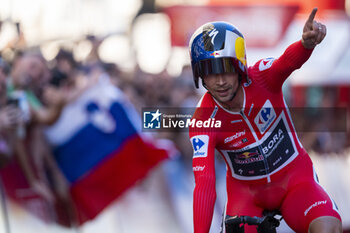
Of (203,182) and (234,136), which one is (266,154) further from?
(203,182)

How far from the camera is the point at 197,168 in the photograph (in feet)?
13.5

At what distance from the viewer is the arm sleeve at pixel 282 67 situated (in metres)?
4.25

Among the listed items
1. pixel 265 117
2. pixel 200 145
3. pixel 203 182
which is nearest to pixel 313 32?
pixel 265 117

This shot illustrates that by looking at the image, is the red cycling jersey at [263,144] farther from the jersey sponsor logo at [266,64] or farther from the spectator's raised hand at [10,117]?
the spectator's raised hand at [10,117]

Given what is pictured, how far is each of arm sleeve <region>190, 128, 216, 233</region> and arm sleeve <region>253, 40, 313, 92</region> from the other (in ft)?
2.24

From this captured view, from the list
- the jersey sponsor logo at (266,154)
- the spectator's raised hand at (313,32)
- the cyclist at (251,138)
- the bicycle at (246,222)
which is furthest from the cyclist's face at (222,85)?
the bicycle at (246,222)

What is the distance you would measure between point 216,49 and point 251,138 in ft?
2.54

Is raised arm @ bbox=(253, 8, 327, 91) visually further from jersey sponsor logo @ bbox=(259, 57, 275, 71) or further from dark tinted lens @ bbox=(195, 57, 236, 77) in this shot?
dark tinted lens @ bbox=(195, 57, 236, 77)

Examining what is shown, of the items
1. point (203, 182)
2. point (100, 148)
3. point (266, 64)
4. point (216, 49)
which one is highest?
point (216, 49)

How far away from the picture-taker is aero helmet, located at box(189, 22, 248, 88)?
4195mm

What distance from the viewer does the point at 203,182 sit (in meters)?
4.02

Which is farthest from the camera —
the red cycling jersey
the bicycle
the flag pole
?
the flag pole

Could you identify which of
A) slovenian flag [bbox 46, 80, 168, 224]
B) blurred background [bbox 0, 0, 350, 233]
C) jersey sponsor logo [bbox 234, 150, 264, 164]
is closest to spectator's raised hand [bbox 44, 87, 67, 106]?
blurred background [bbox 0, 0, 350, 233]

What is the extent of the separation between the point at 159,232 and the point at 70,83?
7.70ft
